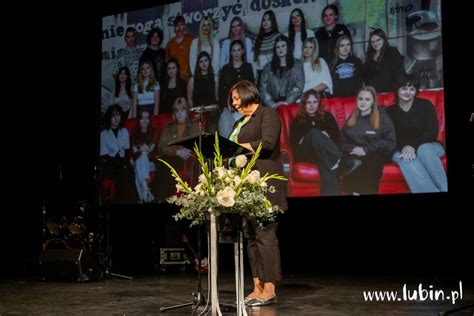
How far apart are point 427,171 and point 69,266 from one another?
320 cm

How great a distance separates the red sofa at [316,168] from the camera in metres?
5.48

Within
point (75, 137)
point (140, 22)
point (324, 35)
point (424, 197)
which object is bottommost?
point (424, 197)

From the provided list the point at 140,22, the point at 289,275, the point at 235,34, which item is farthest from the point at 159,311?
the point at 140,22

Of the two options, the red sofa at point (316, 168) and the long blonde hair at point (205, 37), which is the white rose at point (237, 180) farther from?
the long blonde hair at point (205, 37)

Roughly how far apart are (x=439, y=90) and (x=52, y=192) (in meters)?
4.83

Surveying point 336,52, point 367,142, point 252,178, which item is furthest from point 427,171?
point 252,178

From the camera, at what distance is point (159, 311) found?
3.46m

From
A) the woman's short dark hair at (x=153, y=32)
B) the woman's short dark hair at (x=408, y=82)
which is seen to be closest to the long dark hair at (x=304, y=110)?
the woman's short dark hair at (x=408, y=82)

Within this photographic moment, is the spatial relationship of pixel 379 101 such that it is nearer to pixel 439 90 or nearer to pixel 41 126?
pixel 439 90

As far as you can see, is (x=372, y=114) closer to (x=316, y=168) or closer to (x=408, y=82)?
(x=408, y=82)

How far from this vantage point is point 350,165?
5.78 metres

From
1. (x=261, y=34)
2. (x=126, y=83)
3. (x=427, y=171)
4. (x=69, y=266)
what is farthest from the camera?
(x=126, y=83)

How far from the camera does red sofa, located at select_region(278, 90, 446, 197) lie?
5.48 metres

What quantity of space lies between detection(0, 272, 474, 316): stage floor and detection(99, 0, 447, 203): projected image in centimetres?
99
